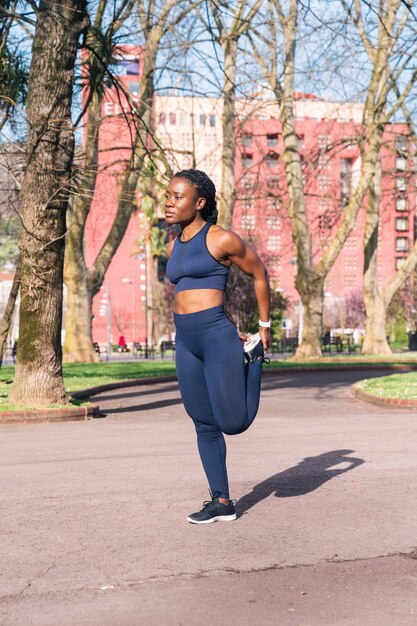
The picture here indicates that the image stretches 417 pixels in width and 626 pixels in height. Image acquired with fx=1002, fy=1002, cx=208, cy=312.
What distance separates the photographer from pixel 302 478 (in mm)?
7629

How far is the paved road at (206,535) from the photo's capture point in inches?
165

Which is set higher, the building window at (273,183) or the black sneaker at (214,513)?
the building window at (273,183)

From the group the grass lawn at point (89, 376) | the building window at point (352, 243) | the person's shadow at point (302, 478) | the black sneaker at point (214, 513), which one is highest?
the building window at point (352, 243)

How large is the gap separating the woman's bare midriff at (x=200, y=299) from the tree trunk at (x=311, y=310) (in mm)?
29135

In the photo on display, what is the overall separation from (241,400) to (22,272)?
9111 mm

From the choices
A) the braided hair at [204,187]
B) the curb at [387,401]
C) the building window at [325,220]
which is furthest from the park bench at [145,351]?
the braided hair at [204,187]

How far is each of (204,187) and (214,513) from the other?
195cm

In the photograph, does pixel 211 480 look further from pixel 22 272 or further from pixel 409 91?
pixel 409 91

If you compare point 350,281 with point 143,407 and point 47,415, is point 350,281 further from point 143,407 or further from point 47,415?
point 47,415

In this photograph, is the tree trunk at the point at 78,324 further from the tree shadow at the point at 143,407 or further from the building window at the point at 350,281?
the building window at the point at 350,281

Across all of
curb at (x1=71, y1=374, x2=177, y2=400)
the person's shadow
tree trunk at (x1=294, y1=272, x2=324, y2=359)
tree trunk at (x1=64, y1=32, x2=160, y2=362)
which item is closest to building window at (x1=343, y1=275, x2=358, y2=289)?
tree trunk at (x1=294, y1=272, x2=324, y2=359)

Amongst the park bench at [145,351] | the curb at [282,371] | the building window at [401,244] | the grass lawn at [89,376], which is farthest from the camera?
the building window at [401,244]

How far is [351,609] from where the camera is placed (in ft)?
13.5

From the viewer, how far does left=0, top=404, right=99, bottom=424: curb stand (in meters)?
13.5
